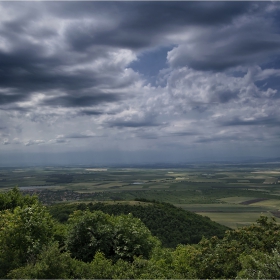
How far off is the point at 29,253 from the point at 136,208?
2470 inches

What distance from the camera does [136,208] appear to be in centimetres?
8600

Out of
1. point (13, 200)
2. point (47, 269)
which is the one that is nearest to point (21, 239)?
point (47, 269)

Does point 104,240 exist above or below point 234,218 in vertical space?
above

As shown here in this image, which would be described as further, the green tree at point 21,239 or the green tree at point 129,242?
the green tree at point 129,242

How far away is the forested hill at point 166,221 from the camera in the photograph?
71.7 meters

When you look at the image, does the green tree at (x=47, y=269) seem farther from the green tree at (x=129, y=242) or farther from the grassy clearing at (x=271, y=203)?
the grassy clearing at (x=271, y=203)

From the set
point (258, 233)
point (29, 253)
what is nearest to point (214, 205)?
point (258, 233)

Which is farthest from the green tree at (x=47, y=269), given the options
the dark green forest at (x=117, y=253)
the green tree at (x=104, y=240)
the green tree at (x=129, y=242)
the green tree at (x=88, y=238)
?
the green tree at (x=129, y=242)

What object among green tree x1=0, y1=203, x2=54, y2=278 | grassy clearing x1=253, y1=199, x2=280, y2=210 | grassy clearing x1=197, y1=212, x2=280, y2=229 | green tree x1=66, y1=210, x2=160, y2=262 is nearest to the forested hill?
grassy clearing x1=197, y1=212, x2=280, y2=229

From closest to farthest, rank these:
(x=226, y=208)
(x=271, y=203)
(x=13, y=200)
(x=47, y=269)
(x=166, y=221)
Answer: (x=47, y=269)
(x=13, y=200)
(x=166, y=221)
(x=226, y=208)
(x=271, y=203)

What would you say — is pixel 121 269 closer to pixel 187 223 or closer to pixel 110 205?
pixel 187 223

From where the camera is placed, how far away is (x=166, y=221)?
78.6 metres

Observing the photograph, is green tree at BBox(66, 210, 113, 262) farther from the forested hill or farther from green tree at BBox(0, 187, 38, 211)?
the forested hill

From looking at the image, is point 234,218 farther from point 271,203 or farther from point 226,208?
point 271,203
